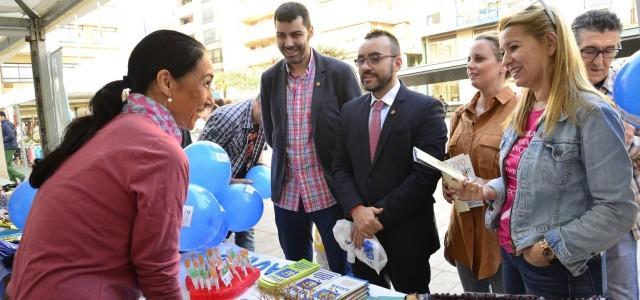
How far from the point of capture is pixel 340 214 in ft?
8.57

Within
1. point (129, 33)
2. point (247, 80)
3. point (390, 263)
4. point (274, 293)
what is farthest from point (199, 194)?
point (247, 80)

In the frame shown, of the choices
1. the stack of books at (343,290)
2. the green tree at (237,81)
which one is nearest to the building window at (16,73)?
the green tree at (237,81)

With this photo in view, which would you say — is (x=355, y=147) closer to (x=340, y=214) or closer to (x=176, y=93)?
(x=340, y=214)

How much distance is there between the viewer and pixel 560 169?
4.45 ft

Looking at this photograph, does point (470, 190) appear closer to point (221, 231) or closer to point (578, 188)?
point (578, 188)

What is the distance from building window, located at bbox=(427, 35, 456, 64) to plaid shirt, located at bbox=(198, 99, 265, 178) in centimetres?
2958

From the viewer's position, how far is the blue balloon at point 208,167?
2420 millimetres

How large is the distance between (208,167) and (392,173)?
1014mm

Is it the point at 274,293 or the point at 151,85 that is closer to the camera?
the point at 151,85

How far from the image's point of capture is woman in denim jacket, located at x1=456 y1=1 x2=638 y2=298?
1.27 m

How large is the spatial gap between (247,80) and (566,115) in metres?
31.6

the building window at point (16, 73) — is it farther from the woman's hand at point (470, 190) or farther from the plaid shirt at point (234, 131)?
the woman's hand at point (470, 190)

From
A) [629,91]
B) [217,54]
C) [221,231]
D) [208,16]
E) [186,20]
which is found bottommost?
[221,231]

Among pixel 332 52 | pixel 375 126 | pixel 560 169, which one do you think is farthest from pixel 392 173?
pixel 332 52
